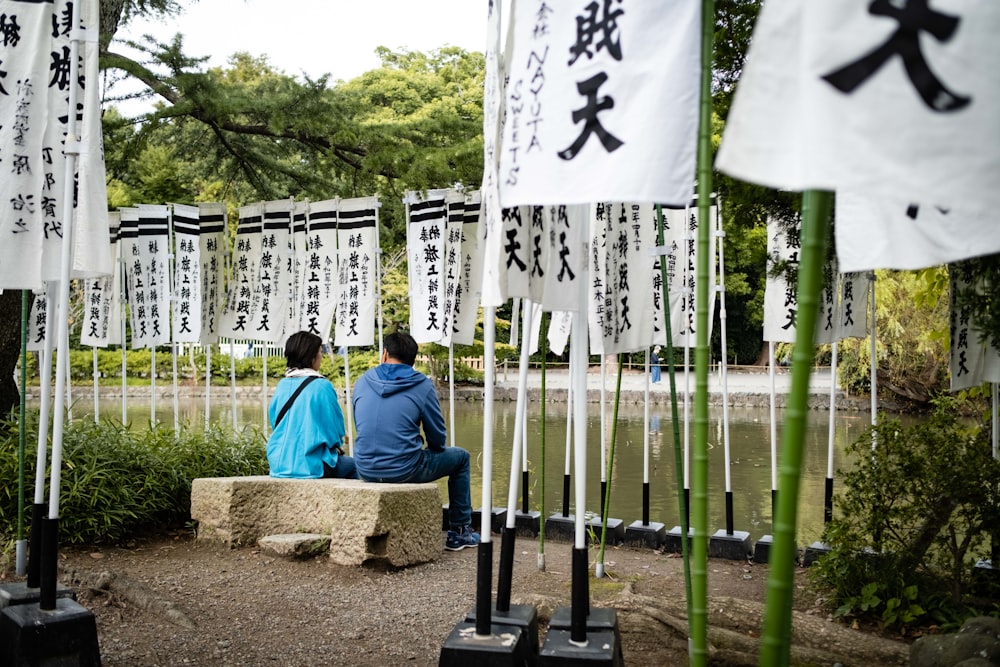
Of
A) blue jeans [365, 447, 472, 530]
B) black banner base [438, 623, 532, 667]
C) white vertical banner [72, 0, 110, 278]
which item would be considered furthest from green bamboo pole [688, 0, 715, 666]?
blue jeans [365, 447, 472, 530]

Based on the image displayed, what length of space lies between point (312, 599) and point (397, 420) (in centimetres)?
120

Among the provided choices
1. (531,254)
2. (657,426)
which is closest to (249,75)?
(657,426)

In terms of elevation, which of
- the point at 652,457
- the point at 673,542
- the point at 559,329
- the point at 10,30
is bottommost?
the point at 652,457

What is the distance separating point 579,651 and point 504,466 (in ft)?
27.1

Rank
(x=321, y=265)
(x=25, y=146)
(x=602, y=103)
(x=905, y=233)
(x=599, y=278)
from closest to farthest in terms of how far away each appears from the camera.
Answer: (x=905, y=233)
(x=602, y=103)
(x=25, y=146)
(x=599, y=278)
(x=321, y=265)

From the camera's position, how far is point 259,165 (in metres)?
8.58

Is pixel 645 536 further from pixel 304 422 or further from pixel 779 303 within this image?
pixel 304 422

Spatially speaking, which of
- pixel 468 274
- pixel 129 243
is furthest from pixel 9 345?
pixel 468 274

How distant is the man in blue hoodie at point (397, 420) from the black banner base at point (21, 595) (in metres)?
2.15

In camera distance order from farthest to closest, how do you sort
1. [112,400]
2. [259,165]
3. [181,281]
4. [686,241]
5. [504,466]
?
[112,400], [504,466], [259,165], [181,281], [686,241]

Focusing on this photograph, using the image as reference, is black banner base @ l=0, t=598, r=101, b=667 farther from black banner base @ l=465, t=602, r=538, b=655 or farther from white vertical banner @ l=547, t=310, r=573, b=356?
white vertical banner @ l=547, t=310, r=573, b=356

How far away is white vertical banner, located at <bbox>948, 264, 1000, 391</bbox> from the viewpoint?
4.72m

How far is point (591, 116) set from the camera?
2.29 metres

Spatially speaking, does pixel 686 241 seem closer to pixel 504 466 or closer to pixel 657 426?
pixel 504 466
